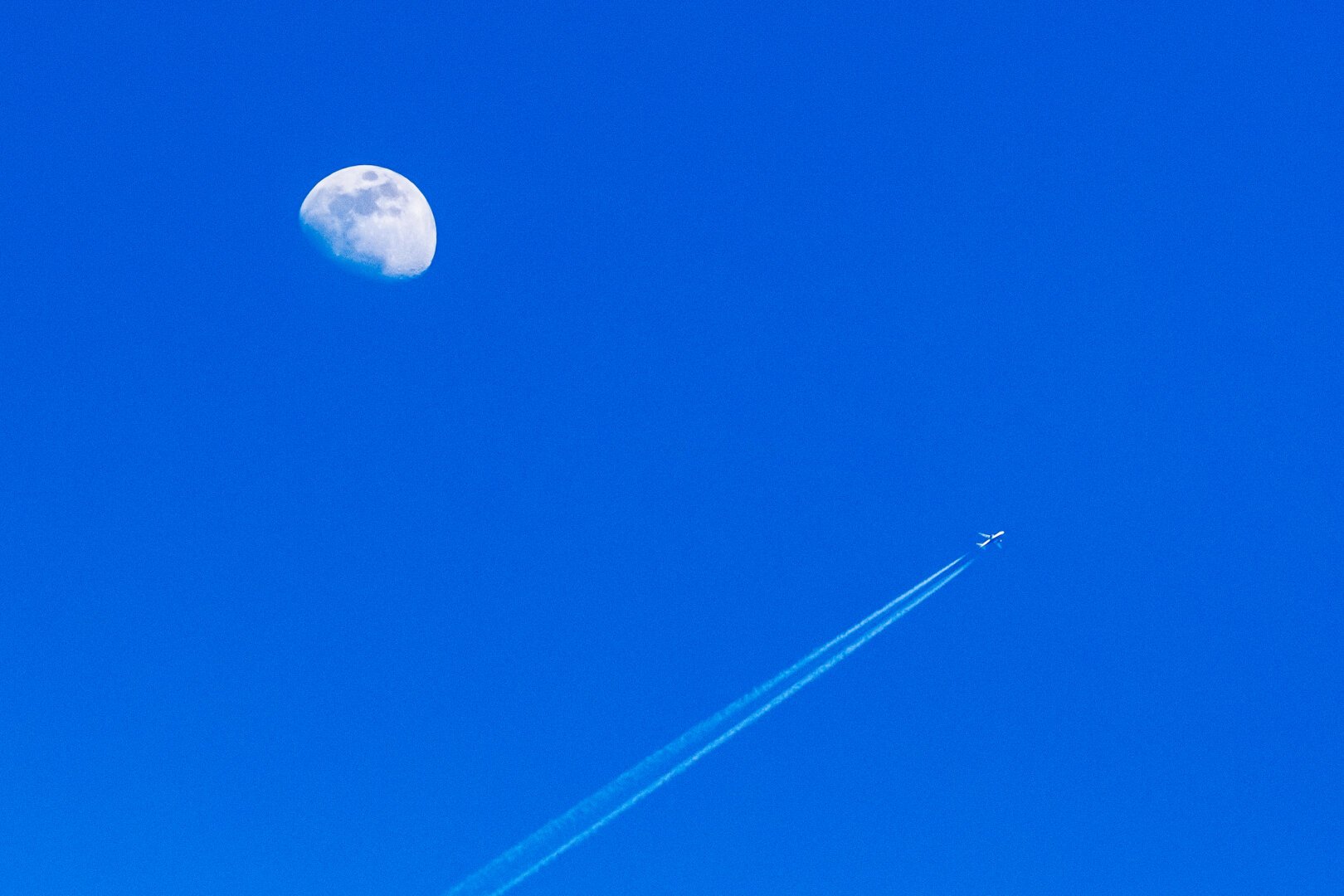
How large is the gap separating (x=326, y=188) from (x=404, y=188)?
5815 millimetres

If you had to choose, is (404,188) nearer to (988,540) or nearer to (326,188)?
(326,188)

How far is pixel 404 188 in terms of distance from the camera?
279 ft

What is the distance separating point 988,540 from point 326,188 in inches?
2605

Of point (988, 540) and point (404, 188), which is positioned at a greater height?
point (404, 188)

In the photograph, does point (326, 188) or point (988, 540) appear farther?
point (988, 540)

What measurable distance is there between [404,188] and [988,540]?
201 feet

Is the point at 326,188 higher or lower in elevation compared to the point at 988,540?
higher

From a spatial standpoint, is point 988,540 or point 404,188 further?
point 988,540

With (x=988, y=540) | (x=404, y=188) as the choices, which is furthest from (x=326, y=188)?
(x=988, y=540)

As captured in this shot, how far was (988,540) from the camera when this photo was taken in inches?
4087

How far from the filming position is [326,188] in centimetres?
8419
